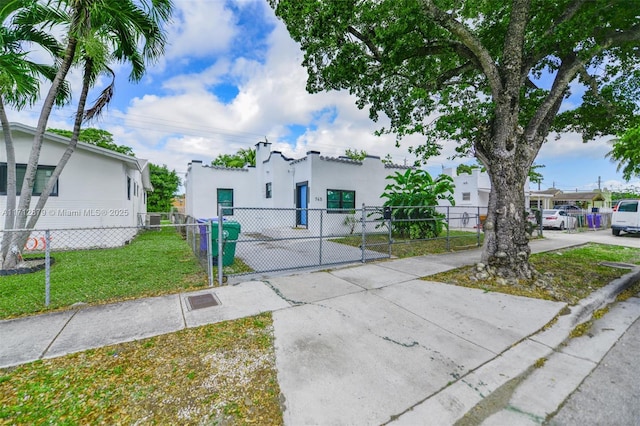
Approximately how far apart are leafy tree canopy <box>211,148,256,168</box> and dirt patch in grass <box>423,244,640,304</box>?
24.1 meters

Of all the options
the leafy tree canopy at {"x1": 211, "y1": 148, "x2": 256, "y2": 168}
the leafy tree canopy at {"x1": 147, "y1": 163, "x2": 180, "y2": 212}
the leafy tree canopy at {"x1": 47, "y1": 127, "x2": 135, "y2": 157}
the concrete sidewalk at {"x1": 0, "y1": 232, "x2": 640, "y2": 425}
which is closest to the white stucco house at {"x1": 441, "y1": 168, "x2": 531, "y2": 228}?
the concrete sidewalk at {"x1": 0, "y1": 232, "x2": 640, "y2": 425}

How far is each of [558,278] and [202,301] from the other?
6874 millimetres

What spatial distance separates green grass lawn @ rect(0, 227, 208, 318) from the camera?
4203 millimetres

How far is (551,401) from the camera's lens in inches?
85.4

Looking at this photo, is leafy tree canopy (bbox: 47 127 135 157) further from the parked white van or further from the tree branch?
the parked white van

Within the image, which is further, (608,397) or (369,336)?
(369,336)

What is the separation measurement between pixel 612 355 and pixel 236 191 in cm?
1466

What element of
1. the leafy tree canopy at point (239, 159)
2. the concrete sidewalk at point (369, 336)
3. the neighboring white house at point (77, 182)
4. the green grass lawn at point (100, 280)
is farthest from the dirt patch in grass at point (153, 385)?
the leafy tree canopy at point (239, 159)

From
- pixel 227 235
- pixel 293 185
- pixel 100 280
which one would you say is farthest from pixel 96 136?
pixel 227 235

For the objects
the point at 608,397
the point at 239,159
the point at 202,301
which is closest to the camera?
the point at 608,397

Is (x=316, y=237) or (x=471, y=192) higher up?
(x=471, y=192)

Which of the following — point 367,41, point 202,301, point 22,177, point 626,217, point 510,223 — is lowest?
point 202,301

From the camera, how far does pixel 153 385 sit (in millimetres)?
2250

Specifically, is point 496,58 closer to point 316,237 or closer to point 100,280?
point 316,237
